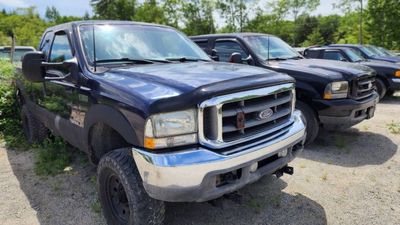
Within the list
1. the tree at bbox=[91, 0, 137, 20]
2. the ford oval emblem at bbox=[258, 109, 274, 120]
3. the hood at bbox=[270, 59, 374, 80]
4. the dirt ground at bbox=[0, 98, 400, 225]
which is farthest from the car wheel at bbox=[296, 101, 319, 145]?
the tree at bbox=[91, 0, 137, 20]

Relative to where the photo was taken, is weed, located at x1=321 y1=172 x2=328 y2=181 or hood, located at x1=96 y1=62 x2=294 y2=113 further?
weed, located at x1=321 y1=172 x2=328 y2=181

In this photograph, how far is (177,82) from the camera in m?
2.62

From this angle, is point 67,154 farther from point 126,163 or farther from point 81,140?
point 126,163

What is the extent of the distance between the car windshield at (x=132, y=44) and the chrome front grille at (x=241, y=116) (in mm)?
1297

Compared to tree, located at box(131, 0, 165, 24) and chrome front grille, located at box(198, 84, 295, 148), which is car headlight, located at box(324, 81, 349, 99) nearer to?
chrome front grille, located at box(198, 84, 295, 148)

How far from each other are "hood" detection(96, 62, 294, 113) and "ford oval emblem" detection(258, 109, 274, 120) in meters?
0.22

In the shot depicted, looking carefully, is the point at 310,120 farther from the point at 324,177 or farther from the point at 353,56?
the point at 353,56

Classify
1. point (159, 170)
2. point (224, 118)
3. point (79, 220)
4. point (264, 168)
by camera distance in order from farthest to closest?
point (79, 220) → point (264, 168) → point (224, 118) → point (159, 170)

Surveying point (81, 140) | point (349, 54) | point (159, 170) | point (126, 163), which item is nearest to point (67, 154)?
point (81, 140)

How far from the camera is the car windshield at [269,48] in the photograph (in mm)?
5895

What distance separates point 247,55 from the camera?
5.87 metres

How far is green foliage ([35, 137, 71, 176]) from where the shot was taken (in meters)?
4.45

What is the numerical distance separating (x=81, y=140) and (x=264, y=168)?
1865 mm

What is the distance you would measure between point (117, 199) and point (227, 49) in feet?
13.1
